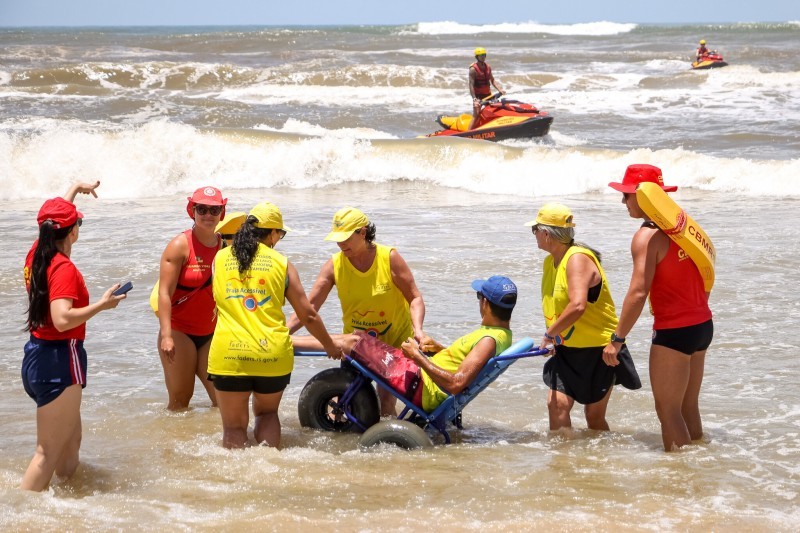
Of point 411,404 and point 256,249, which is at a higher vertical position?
point 256,249

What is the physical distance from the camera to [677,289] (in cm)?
507

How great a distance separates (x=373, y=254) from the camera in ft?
18.7

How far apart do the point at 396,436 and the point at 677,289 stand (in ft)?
5.46

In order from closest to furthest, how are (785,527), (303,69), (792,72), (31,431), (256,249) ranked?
(785,527) < (256,249) < (31,431) < (792,72) < (303,69)

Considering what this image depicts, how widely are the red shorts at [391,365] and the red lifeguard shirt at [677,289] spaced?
4.44 ft

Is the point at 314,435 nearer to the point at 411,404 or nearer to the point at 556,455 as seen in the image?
the point at 411,404

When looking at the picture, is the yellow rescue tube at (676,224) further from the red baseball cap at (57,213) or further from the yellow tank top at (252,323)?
the red baseball cap at (57,213)

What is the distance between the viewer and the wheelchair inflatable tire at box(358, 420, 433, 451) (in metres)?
5.41

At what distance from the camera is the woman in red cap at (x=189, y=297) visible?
5781 millimetres

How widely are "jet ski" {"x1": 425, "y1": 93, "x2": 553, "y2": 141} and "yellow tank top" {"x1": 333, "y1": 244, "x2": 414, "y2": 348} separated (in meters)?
14.6

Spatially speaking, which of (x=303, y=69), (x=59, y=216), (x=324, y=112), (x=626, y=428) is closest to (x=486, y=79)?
(x=324, y=112)

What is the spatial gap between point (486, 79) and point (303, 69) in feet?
70.1

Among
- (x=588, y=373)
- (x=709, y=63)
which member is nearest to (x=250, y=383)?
(x=588, y=373)

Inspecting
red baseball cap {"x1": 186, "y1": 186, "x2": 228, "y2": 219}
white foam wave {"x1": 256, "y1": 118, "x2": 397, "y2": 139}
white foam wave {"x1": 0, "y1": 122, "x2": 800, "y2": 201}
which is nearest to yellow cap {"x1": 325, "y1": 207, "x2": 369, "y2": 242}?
red baseball cap {"x1": 186, "y1": 186, "x2": 228, "y2": 219}
